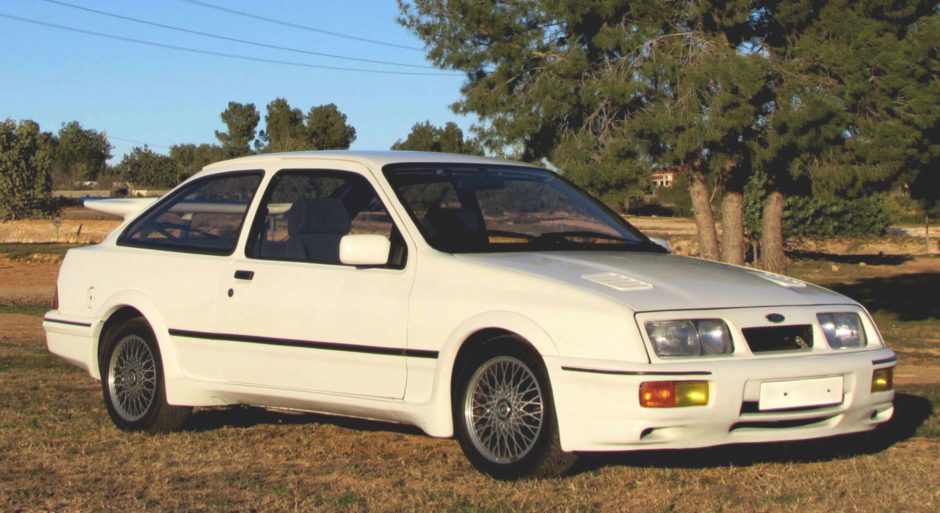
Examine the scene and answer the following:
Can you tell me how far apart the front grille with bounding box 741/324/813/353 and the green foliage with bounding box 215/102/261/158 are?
267 ft

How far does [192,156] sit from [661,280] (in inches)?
4028

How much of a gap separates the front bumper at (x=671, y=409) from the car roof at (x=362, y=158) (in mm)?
1741

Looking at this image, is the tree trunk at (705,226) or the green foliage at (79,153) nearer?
the tree trunk at (705,226)

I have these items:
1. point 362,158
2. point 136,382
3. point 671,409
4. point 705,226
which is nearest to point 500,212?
point 362,158

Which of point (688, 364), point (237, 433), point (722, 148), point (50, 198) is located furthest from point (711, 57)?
point (50, 198)

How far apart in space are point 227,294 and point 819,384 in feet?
9.96

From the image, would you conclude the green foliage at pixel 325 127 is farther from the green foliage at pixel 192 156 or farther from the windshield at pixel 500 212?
the windshield at pixel 500 212

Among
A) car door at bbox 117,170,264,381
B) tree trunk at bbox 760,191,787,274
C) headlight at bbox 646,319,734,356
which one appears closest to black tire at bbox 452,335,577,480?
headlight at bbox 646,319,734,356

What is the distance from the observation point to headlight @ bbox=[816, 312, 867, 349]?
580 centimetres

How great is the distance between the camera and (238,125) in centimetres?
8606

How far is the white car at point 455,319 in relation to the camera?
5.39 metres

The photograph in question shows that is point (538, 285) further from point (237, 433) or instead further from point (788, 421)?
point (237, 433)

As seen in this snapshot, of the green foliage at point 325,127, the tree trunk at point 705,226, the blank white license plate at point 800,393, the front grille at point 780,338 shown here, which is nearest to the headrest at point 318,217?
the front grille at point 780,338

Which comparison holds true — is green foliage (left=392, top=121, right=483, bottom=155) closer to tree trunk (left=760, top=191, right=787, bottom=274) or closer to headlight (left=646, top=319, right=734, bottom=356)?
tree trunk (left=760, top=191, right=787, bottom=274)
